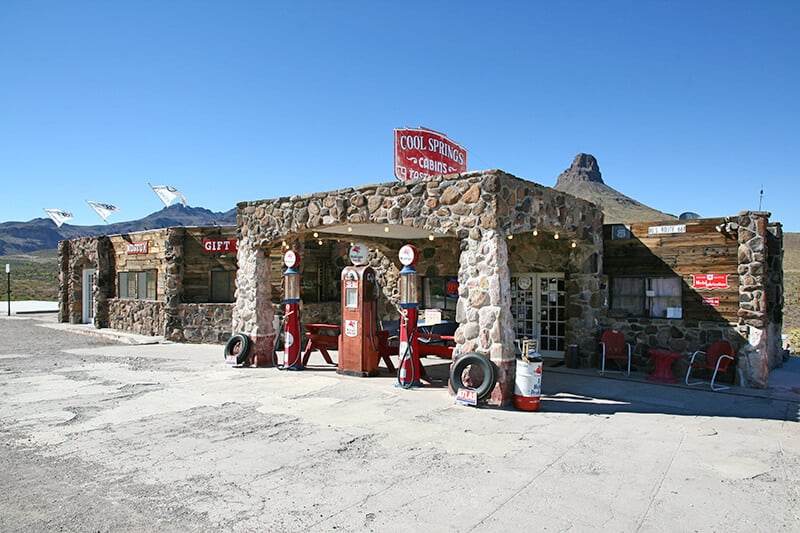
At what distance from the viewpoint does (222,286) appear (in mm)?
17891

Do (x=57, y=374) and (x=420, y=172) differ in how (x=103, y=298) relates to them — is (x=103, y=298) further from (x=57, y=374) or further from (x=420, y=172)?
(x=420, y=172)

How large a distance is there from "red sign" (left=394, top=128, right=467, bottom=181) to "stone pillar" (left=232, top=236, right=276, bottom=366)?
4156mm

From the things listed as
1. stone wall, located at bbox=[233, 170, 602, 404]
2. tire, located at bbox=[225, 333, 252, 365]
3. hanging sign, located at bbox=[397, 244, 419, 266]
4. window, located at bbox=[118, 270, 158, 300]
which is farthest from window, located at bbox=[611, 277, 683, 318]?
window, located at bbox=[118, 270, 158, 300]

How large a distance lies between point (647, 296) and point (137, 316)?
53.3 ft

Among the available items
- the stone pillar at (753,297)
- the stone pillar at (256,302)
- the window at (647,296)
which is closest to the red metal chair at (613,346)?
the window at (647,296)

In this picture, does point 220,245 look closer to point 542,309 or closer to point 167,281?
point 167,281

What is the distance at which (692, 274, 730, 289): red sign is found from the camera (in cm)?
1098

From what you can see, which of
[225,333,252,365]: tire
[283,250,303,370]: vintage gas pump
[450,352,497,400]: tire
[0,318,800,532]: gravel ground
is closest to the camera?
[0,318,800,532]: gravel ground

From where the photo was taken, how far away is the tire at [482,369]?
8398 mm

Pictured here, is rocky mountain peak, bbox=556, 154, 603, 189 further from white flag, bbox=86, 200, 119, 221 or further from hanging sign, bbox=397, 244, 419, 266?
hanging sign, bbox=397, 244, 419, 266

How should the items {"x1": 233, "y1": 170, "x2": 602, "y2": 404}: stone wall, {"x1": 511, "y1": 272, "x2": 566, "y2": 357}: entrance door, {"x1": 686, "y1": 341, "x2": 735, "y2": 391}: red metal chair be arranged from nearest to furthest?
{"x1": 233, "y1": 170, "x2": 602, "y2": 404}: stone wall < {"x1": 686, "y1": 341, "x2": 735, "y2": 391}: red metal chair < {"x1": 511, "y1": 272, "x2": 566, "y2": 357}: entrance door

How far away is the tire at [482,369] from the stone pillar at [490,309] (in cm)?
13

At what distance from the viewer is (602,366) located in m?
11.6

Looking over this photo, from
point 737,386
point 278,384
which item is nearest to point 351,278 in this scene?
point 278,384
